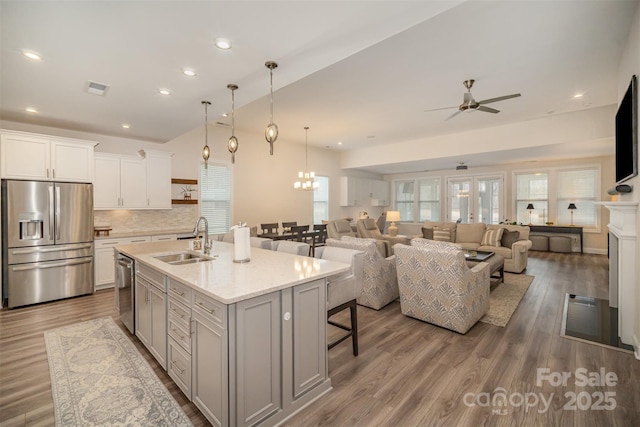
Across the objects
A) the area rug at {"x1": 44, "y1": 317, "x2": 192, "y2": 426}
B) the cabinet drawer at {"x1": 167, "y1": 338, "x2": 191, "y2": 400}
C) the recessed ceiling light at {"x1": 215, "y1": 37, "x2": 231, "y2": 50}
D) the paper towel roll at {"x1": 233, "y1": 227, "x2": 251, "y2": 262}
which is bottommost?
the area rug at {"x1": 44, "y1": 317, "x2": 192, "y2": 426}

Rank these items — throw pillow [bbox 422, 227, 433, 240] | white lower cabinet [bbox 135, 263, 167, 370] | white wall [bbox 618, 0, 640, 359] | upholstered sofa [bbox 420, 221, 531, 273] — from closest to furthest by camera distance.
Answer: white lower cabinet [bbox 135, 263, 167, 370] → white wall [bbox 618, 0, 640, 359] → upholstered sofa [bbox 420, 221, 531, 273] → throw pillow [bbox 422, 227, 433, 240]

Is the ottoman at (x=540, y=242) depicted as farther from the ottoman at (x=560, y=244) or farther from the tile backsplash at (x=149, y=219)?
the tile backsplash at (x=149, y=219)

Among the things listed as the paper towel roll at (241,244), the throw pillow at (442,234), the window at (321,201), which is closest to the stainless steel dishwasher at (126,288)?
the paper towel roll at (241,244)

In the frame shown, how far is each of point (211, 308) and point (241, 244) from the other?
0.87 meters

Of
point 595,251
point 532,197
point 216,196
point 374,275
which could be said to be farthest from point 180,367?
point 595,251

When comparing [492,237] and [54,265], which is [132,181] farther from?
[492,237]

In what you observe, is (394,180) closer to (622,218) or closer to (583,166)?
(583,166)

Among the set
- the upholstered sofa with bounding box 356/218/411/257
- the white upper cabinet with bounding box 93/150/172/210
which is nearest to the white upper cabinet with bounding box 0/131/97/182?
the white upper cabinet with bounding box 93/150/172/210

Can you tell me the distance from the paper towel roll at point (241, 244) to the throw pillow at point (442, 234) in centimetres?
585

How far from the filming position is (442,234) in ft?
23.7

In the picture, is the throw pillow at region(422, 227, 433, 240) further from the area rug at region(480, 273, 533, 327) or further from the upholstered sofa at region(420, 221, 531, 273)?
the area rug at region(480, 273, 533, 327)

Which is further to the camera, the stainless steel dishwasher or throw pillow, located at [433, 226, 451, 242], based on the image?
throw pillow, located at [433, 226, 451, 242]

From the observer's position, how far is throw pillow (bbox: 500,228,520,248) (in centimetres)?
617

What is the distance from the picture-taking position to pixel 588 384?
2240mm
